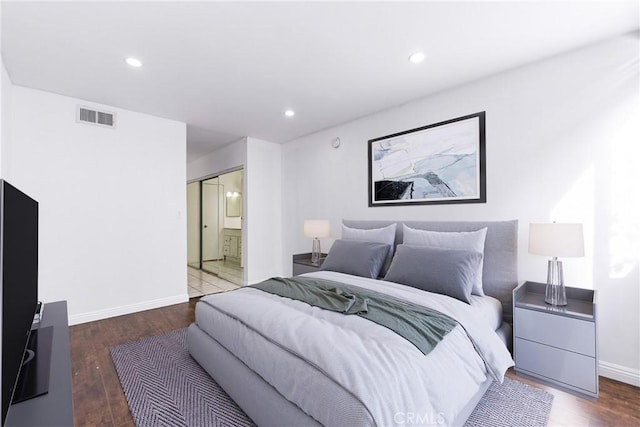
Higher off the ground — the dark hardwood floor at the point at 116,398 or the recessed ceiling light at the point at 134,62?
the recessed ceiling light at the point at 134,62

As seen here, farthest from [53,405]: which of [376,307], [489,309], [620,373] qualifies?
[620,373]

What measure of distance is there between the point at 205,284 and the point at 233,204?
285cm

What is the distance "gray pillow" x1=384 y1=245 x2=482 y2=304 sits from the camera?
7.36ft

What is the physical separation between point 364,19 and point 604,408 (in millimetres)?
2923

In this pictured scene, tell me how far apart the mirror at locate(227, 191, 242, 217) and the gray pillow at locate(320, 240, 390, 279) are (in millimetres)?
4790

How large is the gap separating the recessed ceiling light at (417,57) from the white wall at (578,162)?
75cm

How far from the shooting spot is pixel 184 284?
4.04 meters

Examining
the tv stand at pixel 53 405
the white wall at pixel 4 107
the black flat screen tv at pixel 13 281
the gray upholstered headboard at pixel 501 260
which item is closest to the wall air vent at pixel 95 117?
the white wall at pixel 4 107

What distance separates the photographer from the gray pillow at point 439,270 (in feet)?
7.36

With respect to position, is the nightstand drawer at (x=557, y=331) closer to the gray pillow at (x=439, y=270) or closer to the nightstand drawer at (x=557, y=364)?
the nightstand drawer at (x=557, y=364)

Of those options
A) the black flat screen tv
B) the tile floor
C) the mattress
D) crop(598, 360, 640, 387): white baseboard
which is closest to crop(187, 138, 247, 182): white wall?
the tile floor

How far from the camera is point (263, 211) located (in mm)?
4973

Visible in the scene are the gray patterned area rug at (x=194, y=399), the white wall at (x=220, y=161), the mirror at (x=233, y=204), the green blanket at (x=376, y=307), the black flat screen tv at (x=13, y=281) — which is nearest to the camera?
the black flat screen tv at (x=13, y=281)

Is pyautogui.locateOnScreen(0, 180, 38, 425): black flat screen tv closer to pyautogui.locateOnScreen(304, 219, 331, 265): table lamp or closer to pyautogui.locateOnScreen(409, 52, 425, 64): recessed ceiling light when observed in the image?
pyautogui.locateOnScreen(409, 52, 425, 64): recessed ceiling light
